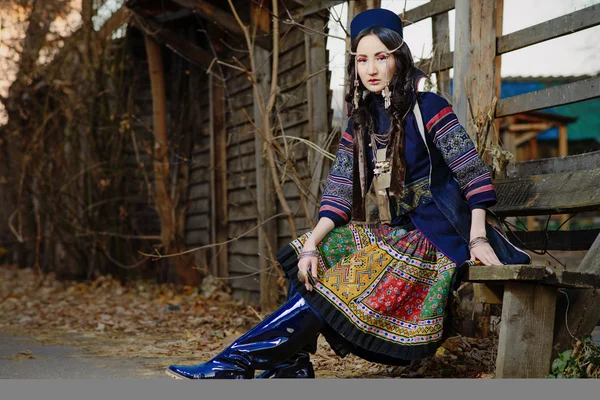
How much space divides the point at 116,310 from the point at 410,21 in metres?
4.15

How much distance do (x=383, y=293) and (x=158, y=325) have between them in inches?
146

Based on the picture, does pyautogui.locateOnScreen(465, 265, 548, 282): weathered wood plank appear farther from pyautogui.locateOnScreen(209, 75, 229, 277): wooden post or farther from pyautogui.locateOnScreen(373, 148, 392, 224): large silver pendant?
pyautogui.locateOnScreen(209, 75, 229, 277): wooden post

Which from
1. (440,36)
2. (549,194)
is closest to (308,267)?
(549,194)

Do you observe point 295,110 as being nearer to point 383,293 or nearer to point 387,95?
point 387,95

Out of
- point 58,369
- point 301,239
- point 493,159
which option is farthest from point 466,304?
point 58,369

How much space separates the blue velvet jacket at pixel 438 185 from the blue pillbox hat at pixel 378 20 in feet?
1.00

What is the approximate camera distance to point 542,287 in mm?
2730

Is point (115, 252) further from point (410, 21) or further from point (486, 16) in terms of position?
point (486, 16)

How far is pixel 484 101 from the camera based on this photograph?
12.8 feet

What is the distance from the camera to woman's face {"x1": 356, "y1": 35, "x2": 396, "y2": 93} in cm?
304

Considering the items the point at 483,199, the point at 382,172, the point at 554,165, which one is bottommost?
the point at 483,199

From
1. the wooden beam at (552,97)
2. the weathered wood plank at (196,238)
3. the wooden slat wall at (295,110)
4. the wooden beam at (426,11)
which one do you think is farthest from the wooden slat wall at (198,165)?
the wooden beam at (552,97)

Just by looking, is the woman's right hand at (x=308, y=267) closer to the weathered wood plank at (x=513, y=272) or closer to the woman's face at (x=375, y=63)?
the weathered wood plank at (x=513, y=272)

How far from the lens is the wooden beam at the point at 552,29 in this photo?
3424mm
